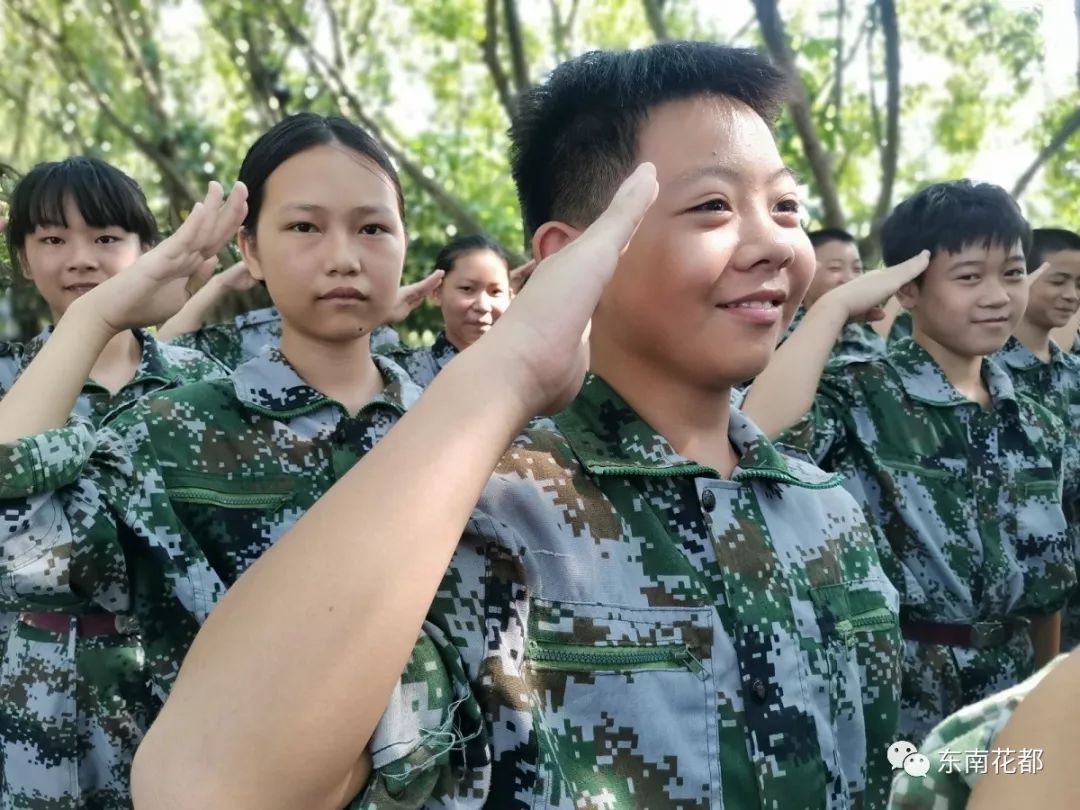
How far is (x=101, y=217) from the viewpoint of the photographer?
9.47 ft

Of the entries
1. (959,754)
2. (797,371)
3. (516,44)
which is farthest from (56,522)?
(516,44)

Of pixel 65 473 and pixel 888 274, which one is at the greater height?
pixel 888 274

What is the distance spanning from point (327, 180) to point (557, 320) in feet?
4.07

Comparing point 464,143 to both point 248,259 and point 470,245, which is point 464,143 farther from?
point 248,259

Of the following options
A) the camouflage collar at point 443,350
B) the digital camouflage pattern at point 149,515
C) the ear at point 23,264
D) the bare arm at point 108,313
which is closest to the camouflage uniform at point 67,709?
the digital camouflage pattern at point 149,515

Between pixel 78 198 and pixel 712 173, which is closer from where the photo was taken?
pixel 712 173

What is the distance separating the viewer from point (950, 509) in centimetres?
267

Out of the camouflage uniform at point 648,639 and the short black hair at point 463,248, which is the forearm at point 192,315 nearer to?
the short black hair at point 463,248

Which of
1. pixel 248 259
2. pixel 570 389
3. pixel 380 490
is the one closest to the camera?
pixel 380 490

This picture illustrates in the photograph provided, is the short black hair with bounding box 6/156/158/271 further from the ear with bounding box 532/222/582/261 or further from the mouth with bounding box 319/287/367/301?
the ear with bounding box 532/222/582/261

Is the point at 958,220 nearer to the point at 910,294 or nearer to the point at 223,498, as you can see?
the point at 910,294

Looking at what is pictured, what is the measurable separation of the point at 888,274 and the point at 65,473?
2038mm

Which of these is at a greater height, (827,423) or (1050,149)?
(1050,149)

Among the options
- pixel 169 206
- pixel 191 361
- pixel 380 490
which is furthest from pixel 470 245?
pixel 169 206
